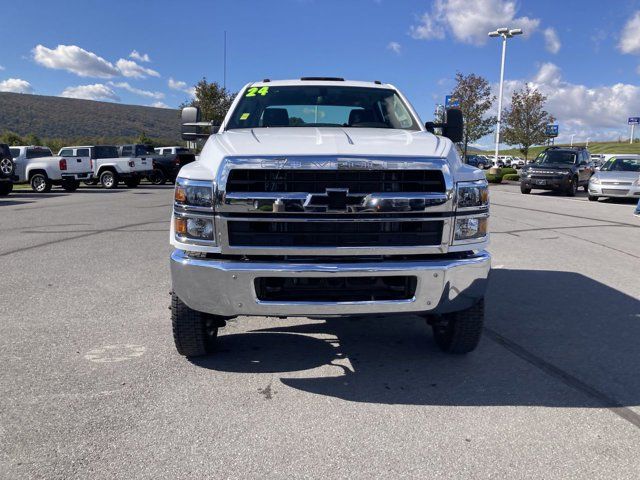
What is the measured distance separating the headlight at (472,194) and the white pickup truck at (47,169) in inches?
830

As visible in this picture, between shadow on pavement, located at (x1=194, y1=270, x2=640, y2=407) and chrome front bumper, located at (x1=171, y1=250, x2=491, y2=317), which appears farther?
shadow on pavement, located at (x1=194, y1=270, x2=640, y2=407)

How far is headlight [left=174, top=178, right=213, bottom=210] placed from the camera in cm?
328

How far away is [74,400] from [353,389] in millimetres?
1710

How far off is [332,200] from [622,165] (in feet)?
64.3

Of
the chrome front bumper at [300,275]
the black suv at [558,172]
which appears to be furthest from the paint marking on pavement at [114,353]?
the black suv at [558,172]

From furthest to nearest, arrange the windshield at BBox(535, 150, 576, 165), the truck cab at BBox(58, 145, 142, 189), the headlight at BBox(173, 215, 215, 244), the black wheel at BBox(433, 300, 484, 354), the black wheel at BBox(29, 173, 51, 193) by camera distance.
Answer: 1. the truck cab at BBox(58, 145, 142, 189)
2. the windshield at BBox(535, 150, 576, 165)
3. the black wheel at BBox(29, 173, 51, 193)
4. the black wheel at BBox(433, 300, 484, 354)
5. the headlight at BBox(173, 215, 215, 244)

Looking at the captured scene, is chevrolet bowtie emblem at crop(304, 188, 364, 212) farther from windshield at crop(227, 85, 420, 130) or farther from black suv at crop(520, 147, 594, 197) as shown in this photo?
black suv at crop(520, 147, 594, 197)

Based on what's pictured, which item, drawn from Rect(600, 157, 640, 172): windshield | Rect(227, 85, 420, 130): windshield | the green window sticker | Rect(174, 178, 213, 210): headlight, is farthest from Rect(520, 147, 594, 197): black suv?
Rect(174, 178, 213, 210): headlight

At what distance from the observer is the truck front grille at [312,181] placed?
326 centimetres

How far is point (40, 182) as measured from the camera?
71.2 feet

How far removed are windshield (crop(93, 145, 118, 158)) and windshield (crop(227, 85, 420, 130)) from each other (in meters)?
20.9

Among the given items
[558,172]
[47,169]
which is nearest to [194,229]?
[47,169]

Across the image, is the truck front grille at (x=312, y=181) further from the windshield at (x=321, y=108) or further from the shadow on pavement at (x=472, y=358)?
the windshield at (x=321, y=108)

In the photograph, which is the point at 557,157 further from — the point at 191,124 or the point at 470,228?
the point at 470,228
